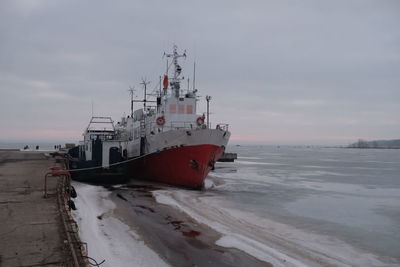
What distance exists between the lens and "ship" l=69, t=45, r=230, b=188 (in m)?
21.2

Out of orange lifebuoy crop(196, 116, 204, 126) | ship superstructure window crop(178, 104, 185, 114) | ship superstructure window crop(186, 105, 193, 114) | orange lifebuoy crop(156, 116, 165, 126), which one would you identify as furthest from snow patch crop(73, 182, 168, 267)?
ship superstructure window crop(186, 105, 193, 114)

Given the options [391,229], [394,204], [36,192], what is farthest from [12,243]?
[394,204]

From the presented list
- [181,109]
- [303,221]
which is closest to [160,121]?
[181,109]

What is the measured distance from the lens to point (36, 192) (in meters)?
13.8

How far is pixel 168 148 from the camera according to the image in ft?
73.2

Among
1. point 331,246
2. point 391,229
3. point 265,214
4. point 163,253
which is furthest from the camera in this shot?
point 265,214

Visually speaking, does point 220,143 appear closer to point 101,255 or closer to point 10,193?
point 10,193

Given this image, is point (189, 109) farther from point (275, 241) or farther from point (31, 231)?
point (31, 231)

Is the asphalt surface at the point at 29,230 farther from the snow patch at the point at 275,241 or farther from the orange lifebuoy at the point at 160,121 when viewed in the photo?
the orange lifebuoy at the point at 160,121

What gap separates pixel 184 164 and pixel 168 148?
4.79 feet

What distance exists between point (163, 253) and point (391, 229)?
883 cm

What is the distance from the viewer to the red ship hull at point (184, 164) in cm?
2109

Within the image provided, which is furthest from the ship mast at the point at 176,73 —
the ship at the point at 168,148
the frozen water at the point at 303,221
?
the frozen water at the point at 303,221

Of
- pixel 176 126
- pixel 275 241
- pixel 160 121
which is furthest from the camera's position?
pixel 176 126
